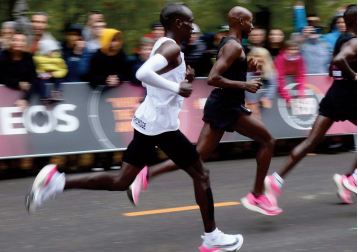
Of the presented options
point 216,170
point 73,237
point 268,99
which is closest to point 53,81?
point 216,170

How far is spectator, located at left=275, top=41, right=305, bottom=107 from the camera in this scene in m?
11.7

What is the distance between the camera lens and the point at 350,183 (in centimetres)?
795

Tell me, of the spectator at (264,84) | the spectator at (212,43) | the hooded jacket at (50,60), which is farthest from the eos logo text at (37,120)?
the spectator at (264,84)

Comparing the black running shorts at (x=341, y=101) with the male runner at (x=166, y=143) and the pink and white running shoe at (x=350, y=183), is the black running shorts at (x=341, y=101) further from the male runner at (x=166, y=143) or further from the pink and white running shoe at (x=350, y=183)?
the male runner at (x=166, y=143)

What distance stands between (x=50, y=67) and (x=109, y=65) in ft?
2.51

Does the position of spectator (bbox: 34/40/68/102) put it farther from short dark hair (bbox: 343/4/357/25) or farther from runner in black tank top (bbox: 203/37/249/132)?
short dark hair (bbox: 343/4/357/25)

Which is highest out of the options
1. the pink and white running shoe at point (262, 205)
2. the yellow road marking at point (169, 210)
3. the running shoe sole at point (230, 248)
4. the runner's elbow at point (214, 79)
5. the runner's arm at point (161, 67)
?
the runner's arm at point (161, 67)

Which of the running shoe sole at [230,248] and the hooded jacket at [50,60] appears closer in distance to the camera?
the running shoe sole at [230,248]

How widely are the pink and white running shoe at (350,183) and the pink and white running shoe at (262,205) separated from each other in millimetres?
992

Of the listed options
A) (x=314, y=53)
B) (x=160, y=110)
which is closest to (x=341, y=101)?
(x=160, y=110)

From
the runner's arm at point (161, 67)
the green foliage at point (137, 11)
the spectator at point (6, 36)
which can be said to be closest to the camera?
the runner's arm at point (161, 67)

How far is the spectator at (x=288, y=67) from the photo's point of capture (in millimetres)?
11656

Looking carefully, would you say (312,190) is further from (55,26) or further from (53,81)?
(55,26)

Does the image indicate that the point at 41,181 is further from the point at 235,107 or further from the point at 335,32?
the point at 335,32
